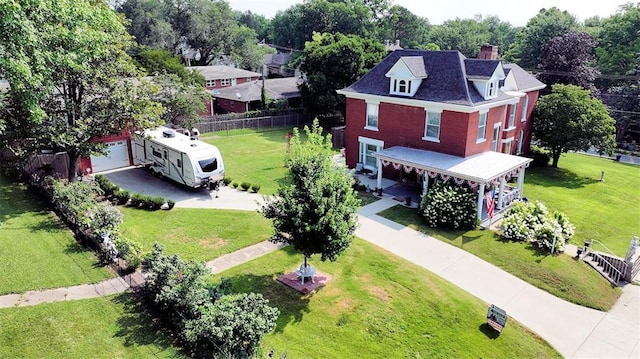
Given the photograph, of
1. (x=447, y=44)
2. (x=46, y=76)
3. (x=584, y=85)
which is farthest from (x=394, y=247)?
(x=447, y=44)

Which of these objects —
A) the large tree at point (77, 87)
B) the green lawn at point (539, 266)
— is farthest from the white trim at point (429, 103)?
the large tree at point (77, 87)

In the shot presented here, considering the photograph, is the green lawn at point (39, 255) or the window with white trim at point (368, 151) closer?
the green lawn at point (39, 255)

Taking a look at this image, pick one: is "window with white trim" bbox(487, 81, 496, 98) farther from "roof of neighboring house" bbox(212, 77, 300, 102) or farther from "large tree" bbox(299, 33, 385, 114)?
"roof of neighboring house" bbox(212, 77, 300, 102)

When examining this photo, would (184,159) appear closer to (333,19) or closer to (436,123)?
(436,123)

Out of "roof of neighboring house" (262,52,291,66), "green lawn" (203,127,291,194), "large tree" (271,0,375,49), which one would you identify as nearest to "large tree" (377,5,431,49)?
"large tree" (271,0,375,49)

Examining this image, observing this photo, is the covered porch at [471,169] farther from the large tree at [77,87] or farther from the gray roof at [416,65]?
the large tree at [77,87]

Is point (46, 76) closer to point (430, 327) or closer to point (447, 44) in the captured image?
point (430, 327)
